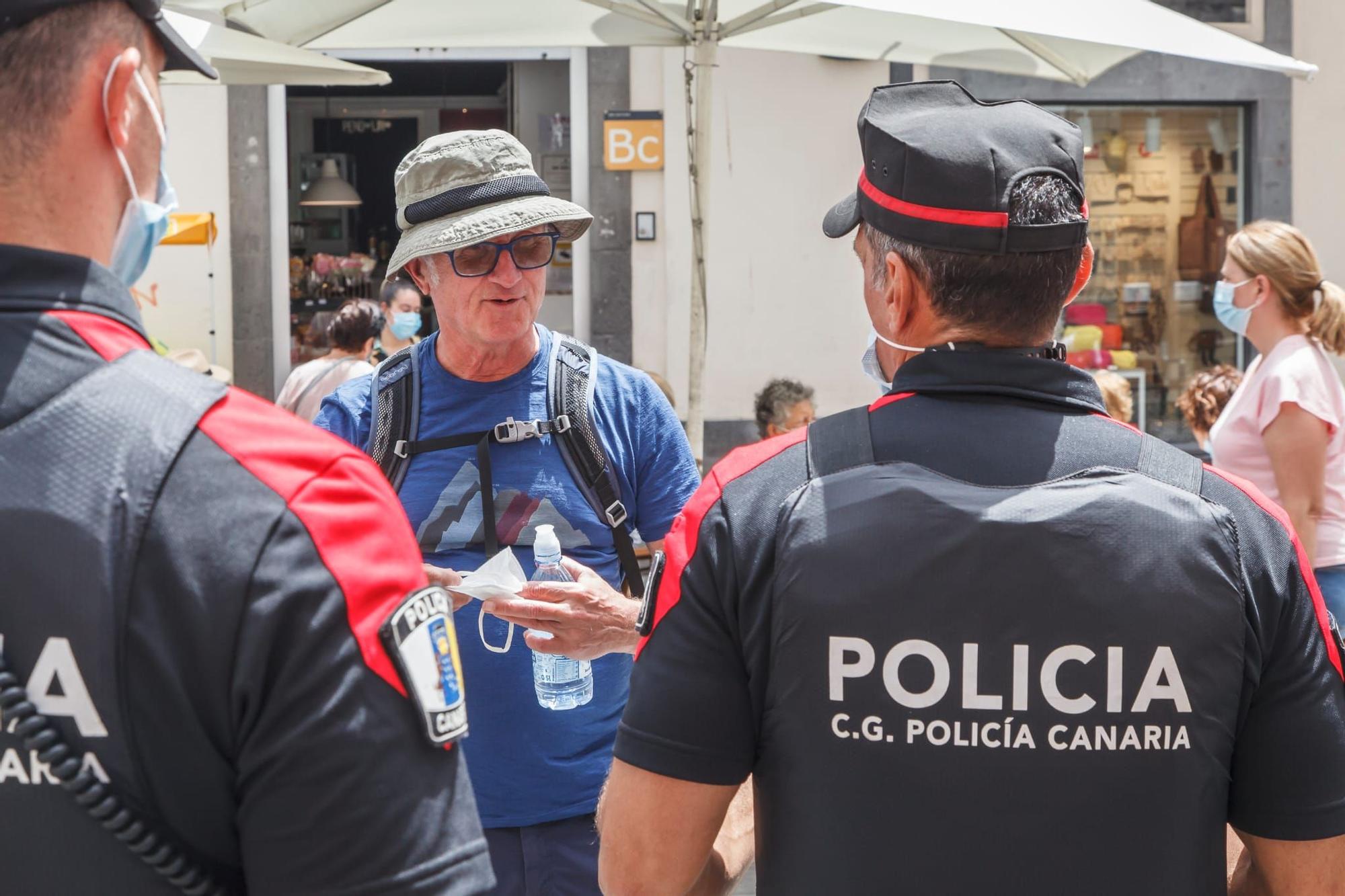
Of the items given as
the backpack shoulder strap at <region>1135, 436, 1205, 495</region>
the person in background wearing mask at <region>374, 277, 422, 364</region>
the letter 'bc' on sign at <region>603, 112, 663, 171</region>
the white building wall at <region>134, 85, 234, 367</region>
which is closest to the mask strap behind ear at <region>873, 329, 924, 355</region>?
the backpack shoulder strap at <region>1135, 436, 1205, 495</region>

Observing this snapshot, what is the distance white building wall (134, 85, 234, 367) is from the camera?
27.3 feet

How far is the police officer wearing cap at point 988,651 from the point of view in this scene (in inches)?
57.9

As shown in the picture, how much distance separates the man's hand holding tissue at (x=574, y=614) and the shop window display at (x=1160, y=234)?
25.1ft

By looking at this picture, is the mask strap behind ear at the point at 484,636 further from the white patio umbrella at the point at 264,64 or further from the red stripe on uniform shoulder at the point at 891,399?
the white patio umbrella at the point at 264,64

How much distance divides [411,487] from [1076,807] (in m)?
1.51

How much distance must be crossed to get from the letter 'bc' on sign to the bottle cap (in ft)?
20.9

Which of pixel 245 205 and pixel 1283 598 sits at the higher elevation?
pixel 245 205

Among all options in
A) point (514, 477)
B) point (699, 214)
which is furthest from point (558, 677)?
point (699, 214)

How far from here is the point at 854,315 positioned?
8.94m

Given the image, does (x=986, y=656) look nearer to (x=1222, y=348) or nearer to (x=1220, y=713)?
(x=1220, y=713)

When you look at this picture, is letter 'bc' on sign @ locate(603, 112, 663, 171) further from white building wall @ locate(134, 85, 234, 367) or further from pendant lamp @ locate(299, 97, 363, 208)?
white building wall @ locate(134, 85, 234, 367)

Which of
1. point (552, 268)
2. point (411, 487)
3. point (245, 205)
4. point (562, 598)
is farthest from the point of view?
point (552, 268)

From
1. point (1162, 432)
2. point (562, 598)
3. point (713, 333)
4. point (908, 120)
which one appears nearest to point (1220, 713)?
point (908, 120)

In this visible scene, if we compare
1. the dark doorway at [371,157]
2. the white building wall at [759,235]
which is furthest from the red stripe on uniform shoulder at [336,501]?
the dark doorway at [371,157]
